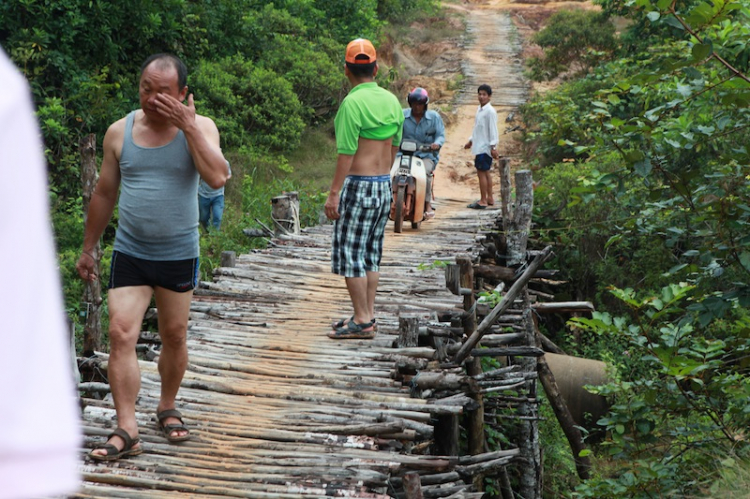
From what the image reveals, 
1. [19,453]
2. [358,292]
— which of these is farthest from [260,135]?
[19,453]

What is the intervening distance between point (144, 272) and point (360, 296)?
209 cm

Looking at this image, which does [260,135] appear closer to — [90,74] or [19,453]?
[90,74]

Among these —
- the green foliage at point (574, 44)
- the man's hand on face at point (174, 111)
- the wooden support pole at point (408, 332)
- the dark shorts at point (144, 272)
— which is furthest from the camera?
the green foliage at point (574, 44)

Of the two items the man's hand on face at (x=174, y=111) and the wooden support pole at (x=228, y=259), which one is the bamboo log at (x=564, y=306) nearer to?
the wooden support pole at (x=228, y=259)

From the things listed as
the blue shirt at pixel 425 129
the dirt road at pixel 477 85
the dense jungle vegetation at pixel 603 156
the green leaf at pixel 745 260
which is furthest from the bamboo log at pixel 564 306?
the dirt road at pixel 477 85

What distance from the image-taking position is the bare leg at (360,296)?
18.5 ft

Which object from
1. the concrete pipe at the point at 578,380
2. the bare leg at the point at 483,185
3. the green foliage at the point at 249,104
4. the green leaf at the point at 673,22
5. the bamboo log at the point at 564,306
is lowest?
the concrete pipe at the point at 578,380

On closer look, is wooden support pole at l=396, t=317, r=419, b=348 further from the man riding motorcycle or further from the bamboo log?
the man riding motorcycle

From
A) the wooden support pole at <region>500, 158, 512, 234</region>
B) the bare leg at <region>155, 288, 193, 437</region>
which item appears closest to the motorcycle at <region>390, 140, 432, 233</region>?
the wooden support pole at <region>500, 158, 512, 234</region>

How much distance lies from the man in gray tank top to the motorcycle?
574cm

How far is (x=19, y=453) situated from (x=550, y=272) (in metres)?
8.17

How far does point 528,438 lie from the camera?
7836 millimetres

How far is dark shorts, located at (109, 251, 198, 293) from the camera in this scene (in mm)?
3869

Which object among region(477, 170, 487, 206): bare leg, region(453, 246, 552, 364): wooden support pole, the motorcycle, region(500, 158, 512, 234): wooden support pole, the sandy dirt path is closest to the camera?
region(453, 246, 552, 364): wooden support pole
